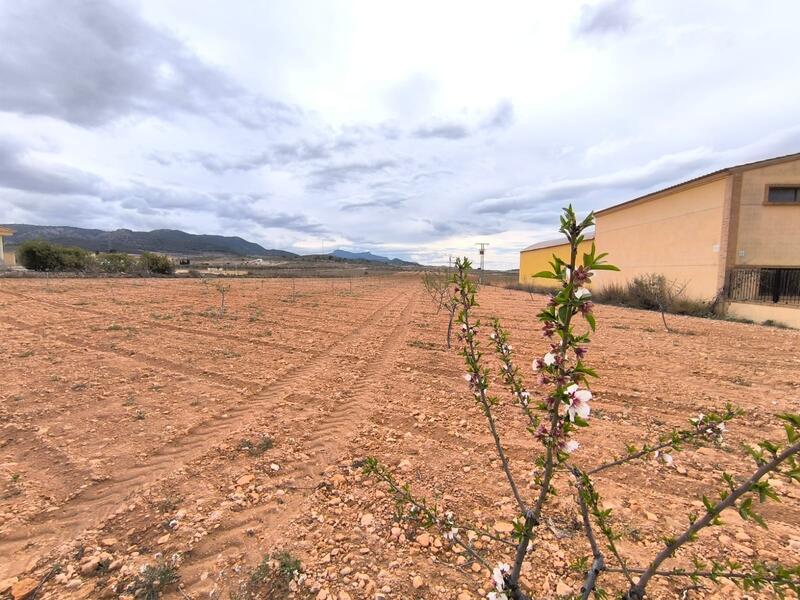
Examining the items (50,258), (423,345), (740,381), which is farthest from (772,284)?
(50,258)

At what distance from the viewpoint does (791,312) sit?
12.4 meters

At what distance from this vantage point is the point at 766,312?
1320cm

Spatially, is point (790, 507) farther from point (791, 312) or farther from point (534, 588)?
point (791, 312)

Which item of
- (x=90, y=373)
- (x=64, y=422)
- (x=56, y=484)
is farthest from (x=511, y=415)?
(x=90, y=373)

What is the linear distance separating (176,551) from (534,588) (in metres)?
2.28

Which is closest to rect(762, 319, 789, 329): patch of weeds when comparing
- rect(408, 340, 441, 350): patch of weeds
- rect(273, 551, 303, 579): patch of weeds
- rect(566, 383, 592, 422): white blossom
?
rect(408, 340, 441, 350): patch of weeds

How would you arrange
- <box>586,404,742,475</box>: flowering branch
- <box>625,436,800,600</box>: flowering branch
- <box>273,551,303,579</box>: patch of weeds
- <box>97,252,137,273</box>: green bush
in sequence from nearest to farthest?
<box>625,436,800,600</box>: flowering branch
<box>586,404,742,475</box>: flowering branch
<box>273,551,303,579</box>: patch of weeds
<box>97,252,137,273</box>: green bush

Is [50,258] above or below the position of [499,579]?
above

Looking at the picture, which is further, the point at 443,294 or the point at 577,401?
the point at 443,294

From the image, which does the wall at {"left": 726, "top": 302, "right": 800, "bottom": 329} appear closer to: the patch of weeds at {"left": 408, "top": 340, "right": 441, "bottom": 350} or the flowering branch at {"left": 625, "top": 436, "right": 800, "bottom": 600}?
the patch of weeds at {"left": 408, "top": 340, "right": 441, "bottom": 350}

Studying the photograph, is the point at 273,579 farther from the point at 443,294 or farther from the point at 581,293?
the point at 443,294

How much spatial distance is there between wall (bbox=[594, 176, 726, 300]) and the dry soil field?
35.3 feet

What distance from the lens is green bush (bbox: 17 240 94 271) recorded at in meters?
35.5

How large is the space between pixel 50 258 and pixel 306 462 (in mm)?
46124
